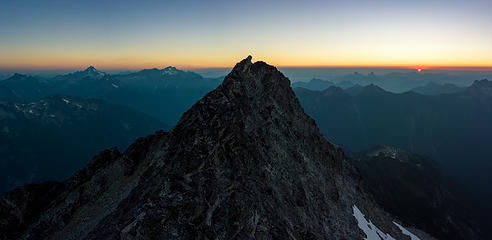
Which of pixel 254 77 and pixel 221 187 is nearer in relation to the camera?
pixel 221 187

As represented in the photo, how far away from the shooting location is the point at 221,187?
35906 mm

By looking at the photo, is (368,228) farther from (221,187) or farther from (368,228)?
(221,187)

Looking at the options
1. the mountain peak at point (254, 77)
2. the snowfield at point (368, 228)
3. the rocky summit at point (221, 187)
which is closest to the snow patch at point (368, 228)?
the snowfield at point (368, 228)

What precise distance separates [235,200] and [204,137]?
10924 millimetres

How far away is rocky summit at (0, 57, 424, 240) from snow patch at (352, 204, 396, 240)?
1.06 feet

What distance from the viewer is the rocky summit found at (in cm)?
3253

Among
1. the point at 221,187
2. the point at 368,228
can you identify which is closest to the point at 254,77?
the point at 221,187

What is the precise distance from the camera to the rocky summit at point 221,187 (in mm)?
32531

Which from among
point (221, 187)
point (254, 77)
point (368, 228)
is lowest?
point (368, 228)

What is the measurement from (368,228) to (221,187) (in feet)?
154

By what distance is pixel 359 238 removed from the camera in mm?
56188

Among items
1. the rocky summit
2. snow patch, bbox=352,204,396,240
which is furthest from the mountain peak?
snow patch, bbox=352,204,396,240

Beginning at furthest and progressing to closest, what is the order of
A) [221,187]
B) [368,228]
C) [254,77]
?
[368,228]
[254,77]
[221,187]

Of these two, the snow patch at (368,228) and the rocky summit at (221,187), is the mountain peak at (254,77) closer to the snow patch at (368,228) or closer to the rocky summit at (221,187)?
the rocky summit at (221,187)
